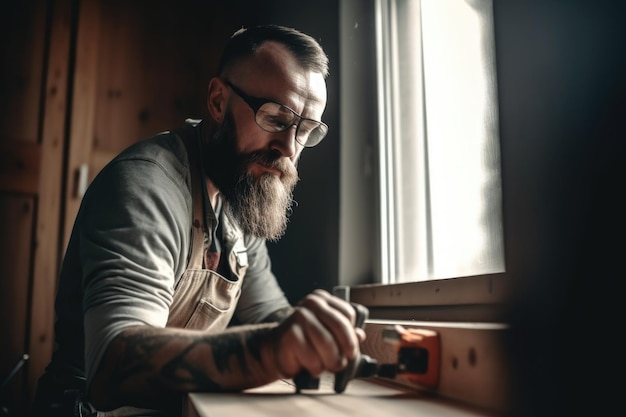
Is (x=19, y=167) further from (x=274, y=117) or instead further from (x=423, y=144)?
(x=423, y=144)

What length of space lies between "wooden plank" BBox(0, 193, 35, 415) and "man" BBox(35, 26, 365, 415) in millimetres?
1009

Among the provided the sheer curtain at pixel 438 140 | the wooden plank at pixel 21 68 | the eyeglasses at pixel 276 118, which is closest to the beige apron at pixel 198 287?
the eyeglasses at pixel 276 118

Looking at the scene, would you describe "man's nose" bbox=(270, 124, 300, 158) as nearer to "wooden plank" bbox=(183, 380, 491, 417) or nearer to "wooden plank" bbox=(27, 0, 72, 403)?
"wooden plank" bbox=(183, 380, 491, 417)

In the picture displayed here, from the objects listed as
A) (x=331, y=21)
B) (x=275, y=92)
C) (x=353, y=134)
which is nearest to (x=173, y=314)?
(x=275, y=92)

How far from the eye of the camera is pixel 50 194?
2.17 metres

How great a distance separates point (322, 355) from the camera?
68 cm

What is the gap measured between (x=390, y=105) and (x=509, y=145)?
3.03 feet

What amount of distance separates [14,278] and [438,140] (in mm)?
1638

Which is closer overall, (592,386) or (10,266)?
(592,386)

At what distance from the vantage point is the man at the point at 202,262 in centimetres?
74

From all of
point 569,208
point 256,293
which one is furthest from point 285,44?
point 569,208

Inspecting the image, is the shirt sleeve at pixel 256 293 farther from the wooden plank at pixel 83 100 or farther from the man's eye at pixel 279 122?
the wooden plank at pixel 83 100

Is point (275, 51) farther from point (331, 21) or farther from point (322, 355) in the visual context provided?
point (322, 355)

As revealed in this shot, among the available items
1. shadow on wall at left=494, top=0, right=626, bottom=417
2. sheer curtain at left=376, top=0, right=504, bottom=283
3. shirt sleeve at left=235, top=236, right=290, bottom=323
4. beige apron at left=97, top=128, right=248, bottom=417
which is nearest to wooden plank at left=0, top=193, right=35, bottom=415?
shirt sleeve at left=235, top=236, right=290, bottom=323
